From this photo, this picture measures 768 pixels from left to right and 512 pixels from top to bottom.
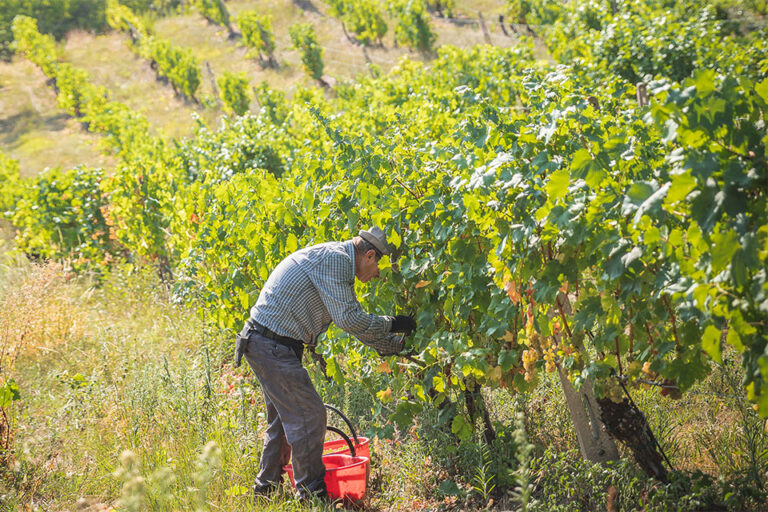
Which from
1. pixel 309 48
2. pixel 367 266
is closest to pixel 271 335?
pixel 367 266

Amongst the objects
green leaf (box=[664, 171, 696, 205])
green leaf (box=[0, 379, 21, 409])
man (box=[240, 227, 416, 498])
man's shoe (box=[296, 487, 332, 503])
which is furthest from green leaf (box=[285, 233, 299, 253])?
green leaf (box=[664, 171, 696, 205])

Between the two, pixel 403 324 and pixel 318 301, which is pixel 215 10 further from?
pixel 403 324

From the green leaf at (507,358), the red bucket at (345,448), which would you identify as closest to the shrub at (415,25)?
the red bucket at (345,448)

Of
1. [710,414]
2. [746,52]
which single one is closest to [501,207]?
[710,414]

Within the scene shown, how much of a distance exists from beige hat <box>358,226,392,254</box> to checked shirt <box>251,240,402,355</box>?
11 centimetres

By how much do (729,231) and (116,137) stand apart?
50.9 ft

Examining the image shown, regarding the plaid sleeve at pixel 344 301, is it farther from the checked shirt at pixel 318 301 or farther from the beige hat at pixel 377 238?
the beige hat at pixel 377 238

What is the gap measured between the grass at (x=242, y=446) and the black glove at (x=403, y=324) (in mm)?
659

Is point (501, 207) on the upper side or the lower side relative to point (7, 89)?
upper

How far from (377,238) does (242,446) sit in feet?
5.47

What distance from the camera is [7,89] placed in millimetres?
30359

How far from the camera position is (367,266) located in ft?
11.1

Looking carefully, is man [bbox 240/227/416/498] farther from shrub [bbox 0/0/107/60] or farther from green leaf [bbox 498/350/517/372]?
shrub [bbox 0/0/107/60]

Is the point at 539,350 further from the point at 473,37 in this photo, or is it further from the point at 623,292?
the point at 473,37
